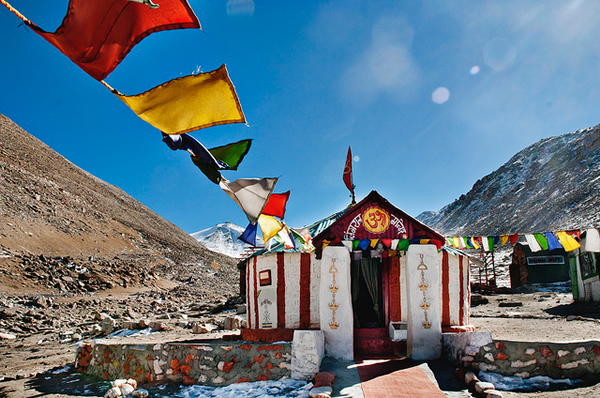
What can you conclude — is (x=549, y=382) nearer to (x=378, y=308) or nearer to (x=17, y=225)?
(x=378, y=308)

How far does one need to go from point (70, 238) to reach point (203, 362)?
31.2 meters

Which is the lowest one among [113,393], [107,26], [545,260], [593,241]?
[113,393]

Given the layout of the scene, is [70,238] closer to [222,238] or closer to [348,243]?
[348,243]

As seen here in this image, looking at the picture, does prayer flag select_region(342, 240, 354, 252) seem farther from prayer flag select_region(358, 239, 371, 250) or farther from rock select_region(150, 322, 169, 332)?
rock select_region(150, 322, 169, 332)

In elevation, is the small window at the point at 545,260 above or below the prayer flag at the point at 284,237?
below

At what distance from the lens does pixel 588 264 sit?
17.1m

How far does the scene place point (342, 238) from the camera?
949 centimetres

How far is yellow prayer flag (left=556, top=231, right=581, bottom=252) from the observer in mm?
11231

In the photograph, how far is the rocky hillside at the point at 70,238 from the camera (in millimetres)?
25000

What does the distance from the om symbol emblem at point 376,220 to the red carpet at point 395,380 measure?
3.20m

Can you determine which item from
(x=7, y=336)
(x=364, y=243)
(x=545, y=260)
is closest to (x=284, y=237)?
(x=364, y=243)

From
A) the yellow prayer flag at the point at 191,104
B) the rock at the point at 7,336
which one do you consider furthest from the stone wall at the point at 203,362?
the rock at the point at 7,336

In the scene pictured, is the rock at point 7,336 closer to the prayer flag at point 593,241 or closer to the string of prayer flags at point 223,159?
the string of prayer flags at point 223,159

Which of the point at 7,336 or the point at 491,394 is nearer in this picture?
the point at 491,394
